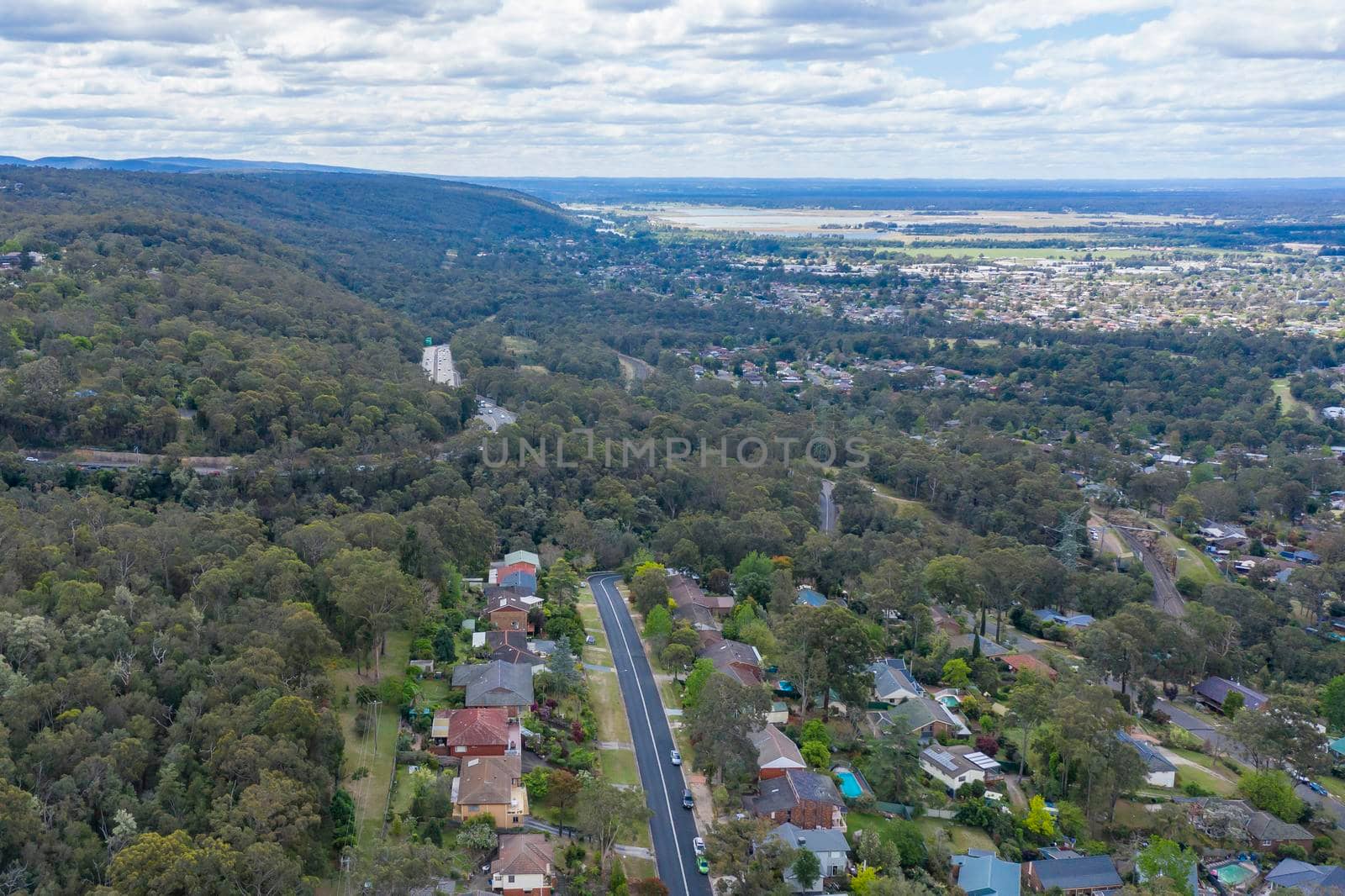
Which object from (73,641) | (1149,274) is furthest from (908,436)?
(1149,274)

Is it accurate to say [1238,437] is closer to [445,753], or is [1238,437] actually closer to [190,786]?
[445,753]

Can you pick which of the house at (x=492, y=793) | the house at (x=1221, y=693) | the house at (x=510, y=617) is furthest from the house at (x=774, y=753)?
the house at (x=1221, y=693)

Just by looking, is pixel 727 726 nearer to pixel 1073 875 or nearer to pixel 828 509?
pixel 1073 875

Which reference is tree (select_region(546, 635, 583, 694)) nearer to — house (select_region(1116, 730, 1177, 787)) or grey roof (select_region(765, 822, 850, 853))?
grey roof (select_region(765, 822, 850, 853))

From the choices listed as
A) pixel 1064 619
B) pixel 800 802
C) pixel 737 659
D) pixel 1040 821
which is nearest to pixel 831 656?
pixel 737 659

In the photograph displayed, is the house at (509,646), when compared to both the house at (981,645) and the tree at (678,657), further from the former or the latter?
the house at (981,645)

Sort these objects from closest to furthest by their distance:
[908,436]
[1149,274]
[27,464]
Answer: [27,464]
[908,436]
[1149,274]
